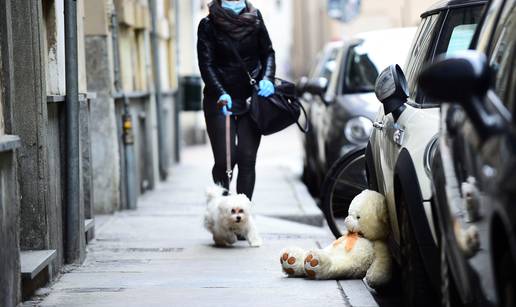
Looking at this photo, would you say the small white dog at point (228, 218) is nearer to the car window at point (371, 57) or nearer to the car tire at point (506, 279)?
the car window at point (371, 57)

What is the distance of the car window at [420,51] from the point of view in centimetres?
713

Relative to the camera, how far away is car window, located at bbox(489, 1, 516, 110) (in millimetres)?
4676

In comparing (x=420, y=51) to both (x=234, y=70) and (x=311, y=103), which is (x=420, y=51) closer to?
(x=234, y=70)

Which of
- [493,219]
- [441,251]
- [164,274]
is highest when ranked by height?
[493,219]

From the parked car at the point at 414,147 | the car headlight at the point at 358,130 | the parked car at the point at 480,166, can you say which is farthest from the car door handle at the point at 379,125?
the car headlight at the point at 358,130

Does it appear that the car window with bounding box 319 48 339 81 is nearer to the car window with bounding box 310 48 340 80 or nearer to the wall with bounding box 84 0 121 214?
the car window with bounding box 310 48 340 80

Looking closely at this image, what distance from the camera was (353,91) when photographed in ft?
43.5

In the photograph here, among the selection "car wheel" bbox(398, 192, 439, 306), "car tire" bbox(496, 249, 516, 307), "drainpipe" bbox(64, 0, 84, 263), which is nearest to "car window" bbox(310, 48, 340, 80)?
"drainpipe" bbox(64, 0, 84, 263)

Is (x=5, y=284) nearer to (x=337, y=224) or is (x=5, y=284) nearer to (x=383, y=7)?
(x=337, y=224)

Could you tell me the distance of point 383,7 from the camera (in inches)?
1335

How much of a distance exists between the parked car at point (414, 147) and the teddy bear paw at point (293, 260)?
24.9 inches

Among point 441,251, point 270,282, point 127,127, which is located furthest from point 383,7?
point 441,251

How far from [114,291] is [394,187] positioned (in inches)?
80.1

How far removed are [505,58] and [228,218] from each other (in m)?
4.99
